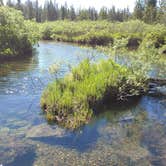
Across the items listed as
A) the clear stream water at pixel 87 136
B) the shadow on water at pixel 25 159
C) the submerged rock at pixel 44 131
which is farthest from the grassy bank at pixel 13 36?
the shadow on water at pixel 25 159

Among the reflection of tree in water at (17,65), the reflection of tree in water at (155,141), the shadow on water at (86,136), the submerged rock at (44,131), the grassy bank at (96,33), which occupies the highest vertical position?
the grassy bank at (96,33)

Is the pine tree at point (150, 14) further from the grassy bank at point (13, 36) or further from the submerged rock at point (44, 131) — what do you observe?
the submerged rock at point (44, 131)

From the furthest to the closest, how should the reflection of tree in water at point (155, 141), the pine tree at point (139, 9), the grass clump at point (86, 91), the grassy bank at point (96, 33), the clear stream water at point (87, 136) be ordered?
the pine tree at point (139, 9)
the grassy bank at point (96, 33)
the grass clump at point (86, 91)
the reflection of tree in water at point (155, 141)
the clear stream water at point (87, 136)

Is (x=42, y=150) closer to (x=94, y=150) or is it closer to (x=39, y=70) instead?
(x=94, y=150)

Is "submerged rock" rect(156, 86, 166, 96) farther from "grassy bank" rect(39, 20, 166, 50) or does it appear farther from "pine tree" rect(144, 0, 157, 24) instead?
"pine tree" rect(144, 0, 157, 24)

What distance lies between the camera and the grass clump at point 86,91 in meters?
10.6

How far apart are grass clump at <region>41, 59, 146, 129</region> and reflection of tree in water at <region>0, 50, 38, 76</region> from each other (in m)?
6.94

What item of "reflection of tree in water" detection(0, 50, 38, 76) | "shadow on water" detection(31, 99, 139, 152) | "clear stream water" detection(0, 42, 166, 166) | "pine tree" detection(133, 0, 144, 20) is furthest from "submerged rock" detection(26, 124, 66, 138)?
"pine tree" detection(133, 0, 144, 20)

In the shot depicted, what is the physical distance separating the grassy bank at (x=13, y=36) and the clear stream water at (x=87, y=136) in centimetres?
1033

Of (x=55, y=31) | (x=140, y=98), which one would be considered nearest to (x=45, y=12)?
(x=55, y=31)

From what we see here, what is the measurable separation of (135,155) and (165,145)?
124cm

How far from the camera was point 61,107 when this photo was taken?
10781 mm

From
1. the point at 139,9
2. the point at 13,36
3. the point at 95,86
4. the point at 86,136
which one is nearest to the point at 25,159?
the point at 86,136

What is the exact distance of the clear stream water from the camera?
8.04 metres
